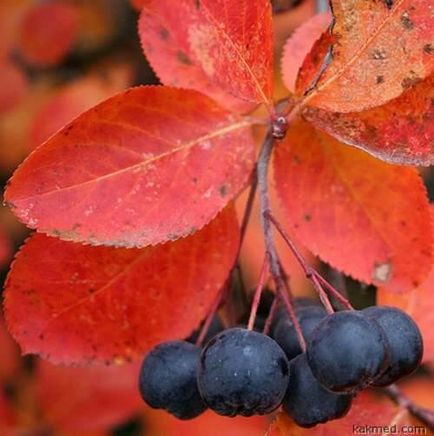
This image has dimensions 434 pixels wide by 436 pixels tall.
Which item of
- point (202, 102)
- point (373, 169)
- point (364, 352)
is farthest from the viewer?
point (373, 169)

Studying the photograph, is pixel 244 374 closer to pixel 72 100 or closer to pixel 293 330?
pixel 293 330

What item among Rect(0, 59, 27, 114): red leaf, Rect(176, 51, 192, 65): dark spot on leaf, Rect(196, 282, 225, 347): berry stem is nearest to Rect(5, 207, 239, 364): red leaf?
Rect(196, 282, 225, 347): berry stem

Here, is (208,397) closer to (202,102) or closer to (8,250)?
(202,102)

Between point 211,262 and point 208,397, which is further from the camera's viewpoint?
point 211,262

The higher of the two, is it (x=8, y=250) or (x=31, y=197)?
(x=31, y=197)

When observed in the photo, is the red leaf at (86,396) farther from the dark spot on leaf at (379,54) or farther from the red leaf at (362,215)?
the dark spot on leaf at (379,54)

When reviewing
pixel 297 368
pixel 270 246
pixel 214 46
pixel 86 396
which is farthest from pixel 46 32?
pixel 297 368

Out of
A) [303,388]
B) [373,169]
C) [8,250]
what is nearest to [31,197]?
[303,388]
